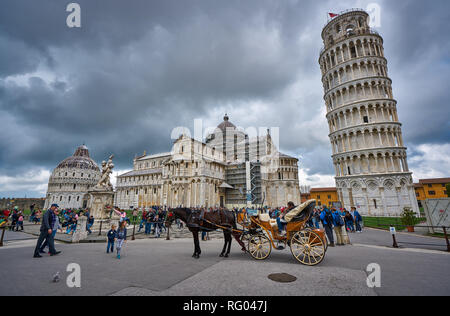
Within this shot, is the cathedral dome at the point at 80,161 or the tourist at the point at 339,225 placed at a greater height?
the cathedral dome at the point at 80,161

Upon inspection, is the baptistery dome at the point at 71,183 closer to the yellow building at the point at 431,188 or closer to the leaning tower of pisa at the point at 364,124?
the leaning tower of pisa at the point at 364,124

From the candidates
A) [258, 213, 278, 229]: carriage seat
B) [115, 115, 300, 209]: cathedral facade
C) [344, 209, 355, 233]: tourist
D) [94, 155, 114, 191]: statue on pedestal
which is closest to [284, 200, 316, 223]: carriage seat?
[258, 213, 278, 229]: carriage seat

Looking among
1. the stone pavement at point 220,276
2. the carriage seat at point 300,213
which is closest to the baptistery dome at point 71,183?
the stone pavement at point 220,276

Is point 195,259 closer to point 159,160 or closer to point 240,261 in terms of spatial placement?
point 240,261

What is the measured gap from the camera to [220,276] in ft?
16.8


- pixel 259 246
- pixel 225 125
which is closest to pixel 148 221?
pixel 259 246

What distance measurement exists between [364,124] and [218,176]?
114 ft

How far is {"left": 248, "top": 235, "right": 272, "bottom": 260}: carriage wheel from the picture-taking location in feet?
23.0

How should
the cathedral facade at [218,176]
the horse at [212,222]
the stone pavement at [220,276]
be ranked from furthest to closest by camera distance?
the cathedral facade at [218,176] → the horse at [212,222] → the stone pavement at [220,276]

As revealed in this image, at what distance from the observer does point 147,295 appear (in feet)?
13.0

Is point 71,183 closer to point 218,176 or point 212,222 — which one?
point 218,176

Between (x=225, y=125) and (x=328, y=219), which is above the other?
(x=225, y=125)

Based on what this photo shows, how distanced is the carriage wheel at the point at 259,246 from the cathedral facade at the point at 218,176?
31372 mm

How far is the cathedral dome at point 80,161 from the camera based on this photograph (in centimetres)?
9112
